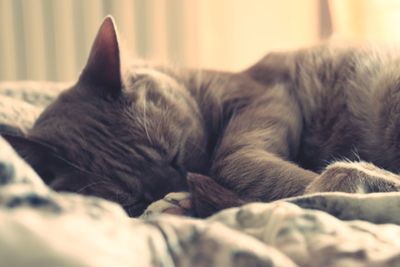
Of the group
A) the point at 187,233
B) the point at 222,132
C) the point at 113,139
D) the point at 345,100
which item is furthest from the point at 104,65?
the point at 187,233

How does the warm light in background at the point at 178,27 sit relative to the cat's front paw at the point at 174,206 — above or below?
above

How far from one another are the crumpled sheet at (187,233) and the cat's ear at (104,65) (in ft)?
1.79

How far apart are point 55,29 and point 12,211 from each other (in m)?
2.25

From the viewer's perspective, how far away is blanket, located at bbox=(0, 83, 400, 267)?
38 centimetres

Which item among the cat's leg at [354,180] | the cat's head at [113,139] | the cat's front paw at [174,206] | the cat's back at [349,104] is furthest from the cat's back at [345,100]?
the cat's front paw at [174,206]

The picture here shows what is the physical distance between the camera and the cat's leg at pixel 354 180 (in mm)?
900

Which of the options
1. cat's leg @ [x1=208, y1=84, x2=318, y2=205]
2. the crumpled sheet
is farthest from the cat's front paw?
the crumpled sheet

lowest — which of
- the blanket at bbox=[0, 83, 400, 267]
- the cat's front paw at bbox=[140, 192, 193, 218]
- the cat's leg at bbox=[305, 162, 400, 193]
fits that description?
the cat's front paw at bbox=[140, 192, 193, 218]

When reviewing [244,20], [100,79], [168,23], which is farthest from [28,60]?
[100,79]

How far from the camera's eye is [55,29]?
253 cm

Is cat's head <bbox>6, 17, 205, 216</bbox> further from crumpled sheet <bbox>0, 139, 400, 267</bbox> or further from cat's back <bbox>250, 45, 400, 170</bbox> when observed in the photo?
crumpled sheet <bbox>0, 139, 400, 267</bbox>

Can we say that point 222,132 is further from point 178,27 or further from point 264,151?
point 178,27

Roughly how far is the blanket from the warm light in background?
6.05ft

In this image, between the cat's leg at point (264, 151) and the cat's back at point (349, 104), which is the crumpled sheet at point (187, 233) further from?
the cat's back at point (349, 104)
